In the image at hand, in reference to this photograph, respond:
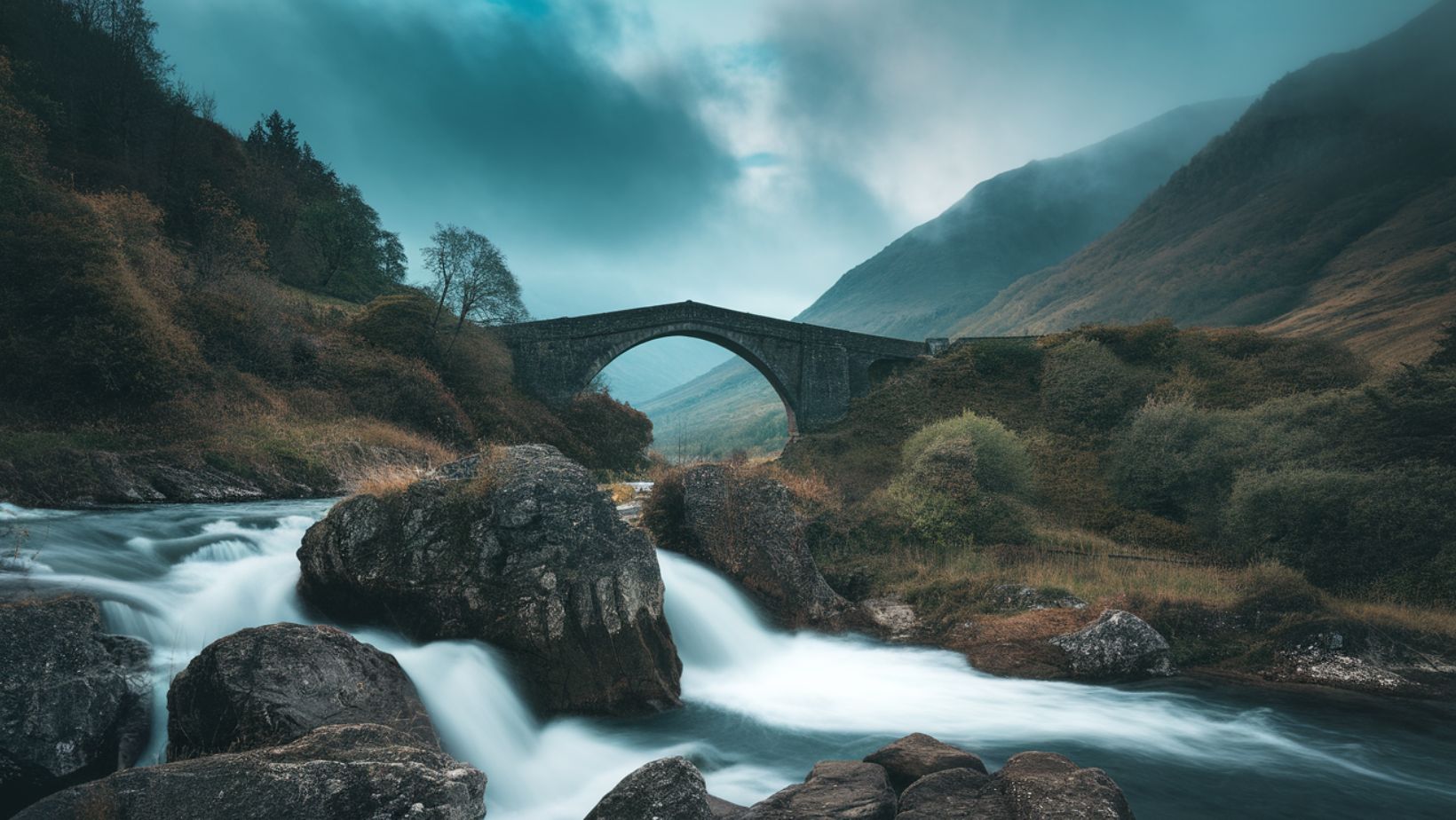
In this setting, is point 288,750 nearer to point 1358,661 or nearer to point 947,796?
point 947,796

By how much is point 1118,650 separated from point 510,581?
10.6 metres

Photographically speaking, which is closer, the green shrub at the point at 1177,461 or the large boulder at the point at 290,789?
the large boulder at the point at 290,789

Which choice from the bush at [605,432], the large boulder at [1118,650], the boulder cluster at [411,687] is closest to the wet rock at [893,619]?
the large boulder at [1118,650]

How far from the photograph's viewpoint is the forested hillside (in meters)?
16.5

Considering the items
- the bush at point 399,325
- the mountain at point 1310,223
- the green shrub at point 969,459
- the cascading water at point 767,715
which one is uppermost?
the mountain at point 1310,223

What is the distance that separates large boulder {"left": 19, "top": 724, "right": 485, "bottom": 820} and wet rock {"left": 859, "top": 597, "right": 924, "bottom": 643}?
34.9 feet

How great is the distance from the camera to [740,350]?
146ft

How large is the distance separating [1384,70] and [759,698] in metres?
202

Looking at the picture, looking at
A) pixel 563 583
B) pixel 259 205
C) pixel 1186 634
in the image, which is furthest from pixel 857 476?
pixel 259 205

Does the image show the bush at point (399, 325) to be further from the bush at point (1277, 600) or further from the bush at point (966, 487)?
the bush at point (1277, 600)

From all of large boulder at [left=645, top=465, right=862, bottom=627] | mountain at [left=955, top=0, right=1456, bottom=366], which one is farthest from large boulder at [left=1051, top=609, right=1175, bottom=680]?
mountain at [left=955, top=0, right=1456, bottom=366]

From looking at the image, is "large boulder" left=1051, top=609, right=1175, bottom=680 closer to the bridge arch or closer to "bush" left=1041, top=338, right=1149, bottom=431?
"bush" left=1041, top=338, right=1149, bottom=431

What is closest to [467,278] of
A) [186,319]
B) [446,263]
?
[446,263]

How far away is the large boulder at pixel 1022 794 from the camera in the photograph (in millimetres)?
5441
